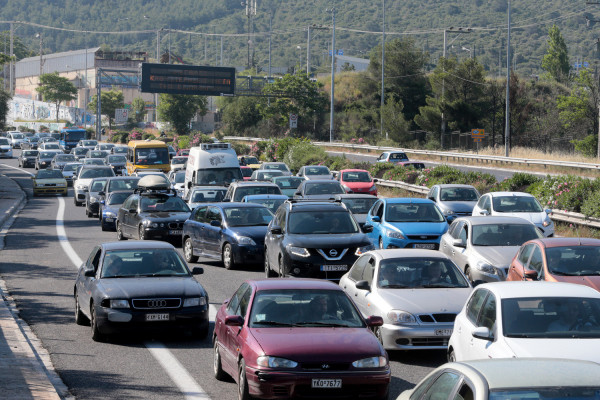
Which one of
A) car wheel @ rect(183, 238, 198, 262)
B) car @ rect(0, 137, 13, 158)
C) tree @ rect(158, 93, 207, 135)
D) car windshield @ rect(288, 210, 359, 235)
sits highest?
tree @ rect(158, 93, 207, 135)

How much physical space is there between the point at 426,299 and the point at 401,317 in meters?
0.57

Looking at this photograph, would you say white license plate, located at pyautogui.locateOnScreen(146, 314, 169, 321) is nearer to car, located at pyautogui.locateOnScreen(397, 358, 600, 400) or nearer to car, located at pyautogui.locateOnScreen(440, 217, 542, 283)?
car, located at pyautogui.locateOnScreen(440, 217, 542, 283)

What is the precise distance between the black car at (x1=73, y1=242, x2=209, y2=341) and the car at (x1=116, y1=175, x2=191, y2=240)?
12.3 m

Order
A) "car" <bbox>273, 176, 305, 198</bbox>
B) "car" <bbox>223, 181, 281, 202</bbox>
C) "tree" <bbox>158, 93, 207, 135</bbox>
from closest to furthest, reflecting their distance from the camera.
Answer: "car" <bbox>223, 181, 281, 202</bbox>, "car" <bbox>273, 176, 305, 198</bbox>, "tree" <bbox>158, 93, 207, 135</bbox>

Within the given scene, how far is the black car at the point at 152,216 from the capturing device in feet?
89.9

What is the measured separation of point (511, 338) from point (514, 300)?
0.59 m

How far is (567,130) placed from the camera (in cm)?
8381

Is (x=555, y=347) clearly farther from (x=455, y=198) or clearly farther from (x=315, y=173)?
(x=315, y=173)

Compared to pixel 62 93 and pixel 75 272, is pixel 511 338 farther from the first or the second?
pixel 62 93

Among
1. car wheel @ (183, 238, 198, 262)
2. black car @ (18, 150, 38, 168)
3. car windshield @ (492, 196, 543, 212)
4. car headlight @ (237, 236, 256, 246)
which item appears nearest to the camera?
car headlight @ (237, 236, 256, 246)

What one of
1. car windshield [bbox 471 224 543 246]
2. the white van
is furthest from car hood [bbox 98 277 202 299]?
the white van

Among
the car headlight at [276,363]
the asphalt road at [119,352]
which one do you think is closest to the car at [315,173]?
the asphalt road at [119,352]

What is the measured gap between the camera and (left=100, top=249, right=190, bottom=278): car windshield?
14.7 metres

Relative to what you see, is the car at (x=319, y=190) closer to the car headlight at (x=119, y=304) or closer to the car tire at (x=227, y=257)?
the car tire at (x=227, y=257)
